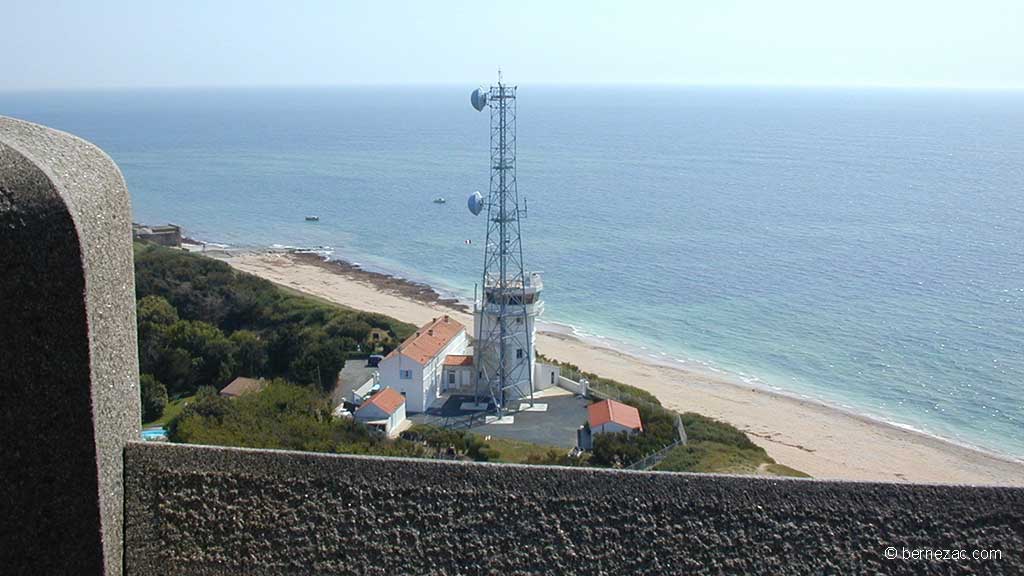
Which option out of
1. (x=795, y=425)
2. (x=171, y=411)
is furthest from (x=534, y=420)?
A: (x=795, y=425)

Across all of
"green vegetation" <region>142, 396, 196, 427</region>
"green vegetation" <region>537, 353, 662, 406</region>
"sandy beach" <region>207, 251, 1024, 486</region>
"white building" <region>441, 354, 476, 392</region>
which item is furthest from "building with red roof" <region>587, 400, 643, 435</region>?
"green vegetation" <region>142, 396, 196, 427</region>

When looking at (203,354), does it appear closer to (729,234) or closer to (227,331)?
(227,331)

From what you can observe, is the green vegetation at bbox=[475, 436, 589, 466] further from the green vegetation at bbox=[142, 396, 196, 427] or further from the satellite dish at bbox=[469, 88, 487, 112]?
the satellite dish at bbox=[469, 88, 487, 112]

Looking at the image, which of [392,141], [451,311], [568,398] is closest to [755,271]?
[451,311]

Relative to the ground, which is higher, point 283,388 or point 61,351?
point 61,351

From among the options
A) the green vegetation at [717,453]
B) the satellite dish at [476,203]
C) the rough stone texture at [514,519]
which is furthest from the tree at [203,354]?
the rough stone texture at [514,519]

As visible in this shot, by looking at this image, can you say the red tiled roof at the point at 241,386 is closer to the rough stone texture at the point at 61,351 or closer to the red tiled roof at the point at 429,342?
the red tiled roof at the point at 429,342
